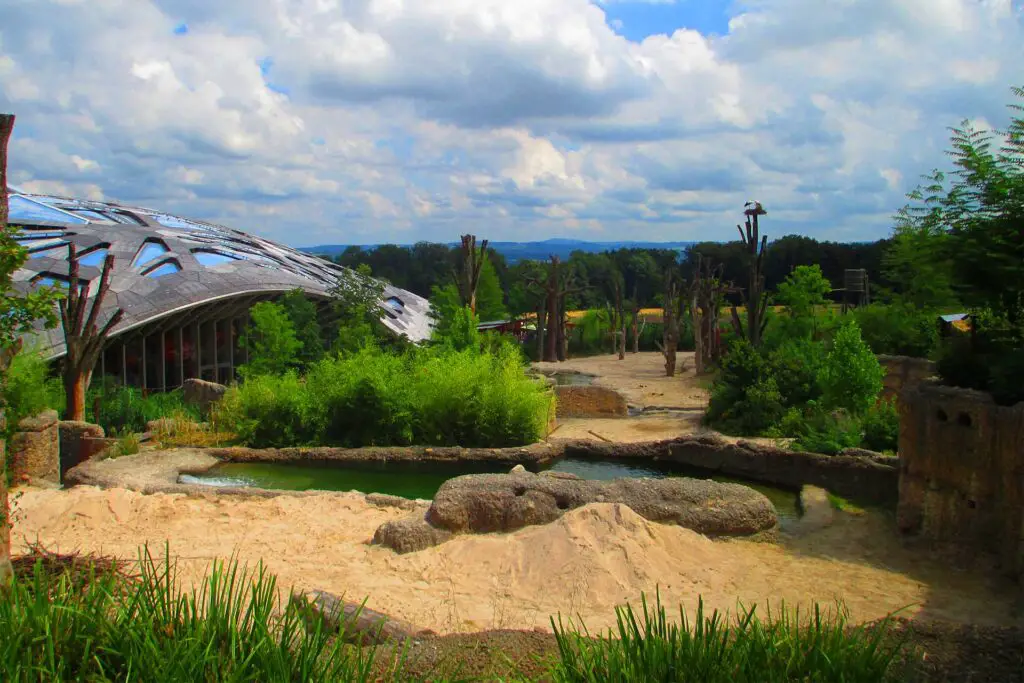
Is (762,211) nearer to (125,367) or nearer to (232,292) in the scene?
(232,292)

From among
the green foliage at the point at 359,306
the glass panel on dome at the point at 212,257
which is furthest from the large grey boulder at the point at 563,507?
the glass panel on dome at the point at 212,257

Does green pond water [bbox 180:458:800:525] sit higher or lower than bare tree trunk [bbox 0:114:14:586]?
lower

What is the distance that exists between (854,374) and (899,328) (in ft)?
21.0

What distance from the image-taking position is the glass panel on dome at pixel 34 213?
84.6 ft

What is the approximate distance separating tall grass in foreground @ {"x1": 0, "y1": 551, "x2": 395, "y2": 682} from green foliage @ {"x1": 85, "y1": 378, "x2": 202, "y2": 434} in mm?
13048

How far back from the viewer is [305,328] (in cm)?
2305

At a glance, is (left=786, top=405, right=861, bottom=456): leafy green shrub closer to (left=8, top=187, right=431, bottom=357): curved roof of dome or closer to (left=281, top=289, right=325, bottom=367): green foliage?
(left=281, top=289, right=325, bottom=367): green foliage

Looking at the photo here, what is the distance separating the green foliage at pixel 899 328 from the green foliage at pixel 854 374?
2.90 meters

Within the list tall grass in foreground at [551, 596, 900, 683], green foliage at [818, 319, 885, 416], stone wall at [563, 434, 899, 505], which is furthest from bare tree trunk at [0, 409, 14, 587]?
green foliage at [818, 319, 885, 416]

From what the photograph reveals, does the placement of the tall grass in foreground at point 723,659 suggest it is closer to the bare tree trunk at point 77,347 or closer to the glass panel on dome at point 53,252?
the bare tree trunk at point 77,347

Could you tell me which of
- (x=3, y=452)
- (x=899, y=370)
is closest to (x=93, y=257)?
(x=3, y=452)

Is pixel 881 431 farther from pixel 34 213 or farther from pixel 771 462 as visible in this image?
pixel 34 213

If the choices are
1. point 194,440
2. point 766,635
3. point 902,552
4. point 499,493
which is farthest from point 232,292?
point 766,635

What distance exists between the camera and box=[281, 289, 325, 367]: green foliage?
23047 millimetres
